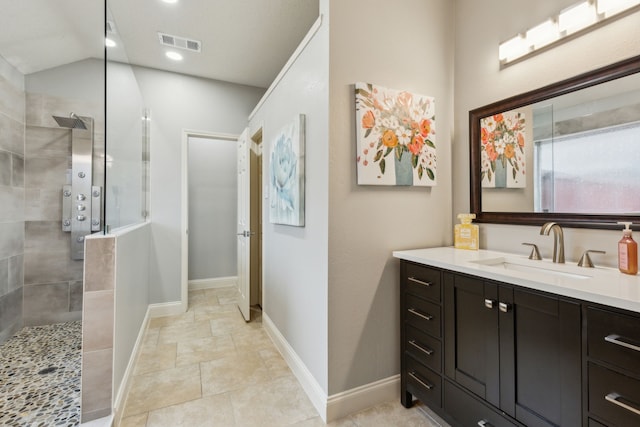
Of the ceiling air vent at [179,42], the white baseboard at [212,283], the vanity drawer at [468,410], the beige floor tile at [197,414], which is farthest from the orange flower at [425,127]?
the white baseboard at [212,283]

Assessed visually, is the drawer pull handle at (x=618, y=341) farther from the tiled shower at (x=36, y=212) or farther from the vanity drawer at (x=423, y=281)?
the tiled shower at (x=36, y=212)

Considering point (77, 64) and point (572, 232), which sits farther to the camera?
point (77, 64)

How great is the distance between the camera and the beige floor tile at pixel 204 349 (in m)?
2.39

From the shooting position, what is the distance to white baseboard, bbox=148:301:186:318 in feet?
11.1

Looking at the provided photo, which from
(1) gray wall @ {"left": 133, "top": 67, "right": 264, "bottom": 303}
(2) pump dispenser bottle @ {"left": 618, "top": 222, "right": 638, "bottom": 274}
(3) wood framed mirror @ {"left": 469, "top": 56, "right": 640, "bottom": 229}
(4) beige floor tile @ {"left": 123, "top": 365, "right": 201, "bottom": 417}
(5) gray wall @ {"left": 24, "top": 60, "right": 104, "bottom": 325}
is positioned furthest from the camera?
(1) gray wall @ {"left": 133, "top": 67, "right": 264, "bottom": 303}

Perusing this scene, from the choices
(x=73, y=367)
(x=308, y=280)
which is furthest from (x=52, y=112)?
(x=308, y=280)

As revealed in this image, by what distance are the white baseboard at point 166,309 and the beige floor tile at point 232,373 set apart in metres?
1.40

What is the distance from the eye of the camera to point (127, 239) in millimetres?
1986

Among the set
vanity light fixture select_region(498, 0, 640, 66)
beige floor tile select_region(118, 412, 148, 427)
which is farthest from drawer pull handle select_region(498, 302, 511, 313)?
beige floor tile select_region(118, 412, 148, 427)

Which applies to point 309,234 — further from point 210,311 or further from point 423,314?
point 210,311

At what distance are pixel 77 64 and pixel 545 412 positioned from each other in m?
4.18

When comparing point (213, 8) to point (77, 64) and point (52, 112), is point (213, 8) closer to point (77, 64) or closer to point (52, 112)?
point (77, 64)

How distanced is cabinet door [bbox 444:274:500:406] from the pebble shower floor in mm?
2073

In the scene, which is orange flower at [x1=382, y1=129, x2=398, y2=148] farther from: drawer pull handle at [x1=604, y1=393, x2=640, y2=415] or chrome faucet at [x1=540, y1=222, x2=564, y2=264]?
drawer pull handle at [x1=604, y1=393, x2=640, y2=415]
